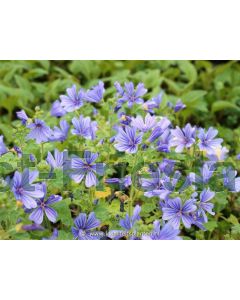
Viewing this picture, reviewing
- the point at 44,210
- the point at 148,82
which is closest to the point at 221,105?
the point at 148,82

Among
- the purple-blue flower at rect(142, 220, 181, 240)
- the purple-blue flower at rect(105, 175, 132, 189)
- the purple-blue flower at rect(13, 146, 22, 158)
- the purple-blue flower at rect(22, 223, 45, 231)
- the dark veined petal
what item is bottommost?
the purple-blue flower at rect(22, 223, 45, 231)

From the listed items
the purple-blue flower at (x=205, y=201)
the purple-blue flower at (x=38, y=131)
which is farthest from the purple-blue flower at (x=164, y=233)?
the purple-blue flower at (x=38, y=131)

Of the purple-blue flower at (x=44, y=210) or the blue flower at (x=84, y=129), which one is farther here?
the blue flower at (x=84, y=129)

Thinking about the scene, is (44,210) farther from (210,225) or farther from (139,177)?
(210,225)

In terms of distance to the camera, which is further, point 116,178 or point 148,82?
point 148,82

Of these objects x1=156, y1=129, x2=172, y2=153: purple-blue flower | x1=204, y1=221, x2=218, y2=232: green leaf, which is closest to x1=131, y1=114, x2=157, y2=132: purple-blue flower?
x1=156, y1=129, x2=172, y2=153: purple-blue flower

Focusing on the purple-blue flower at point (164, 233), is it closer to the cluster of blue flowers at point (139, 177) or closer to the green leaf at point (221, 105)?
the cluster of blue flowers at point (139, 177)

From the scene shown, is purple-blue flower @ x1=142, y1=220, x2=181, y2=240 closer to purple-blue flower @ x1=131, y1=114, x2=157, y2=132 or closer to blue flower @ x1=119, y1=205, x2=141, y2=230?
blue flower @ x1=119, y1=205, x2=141, y2=230
